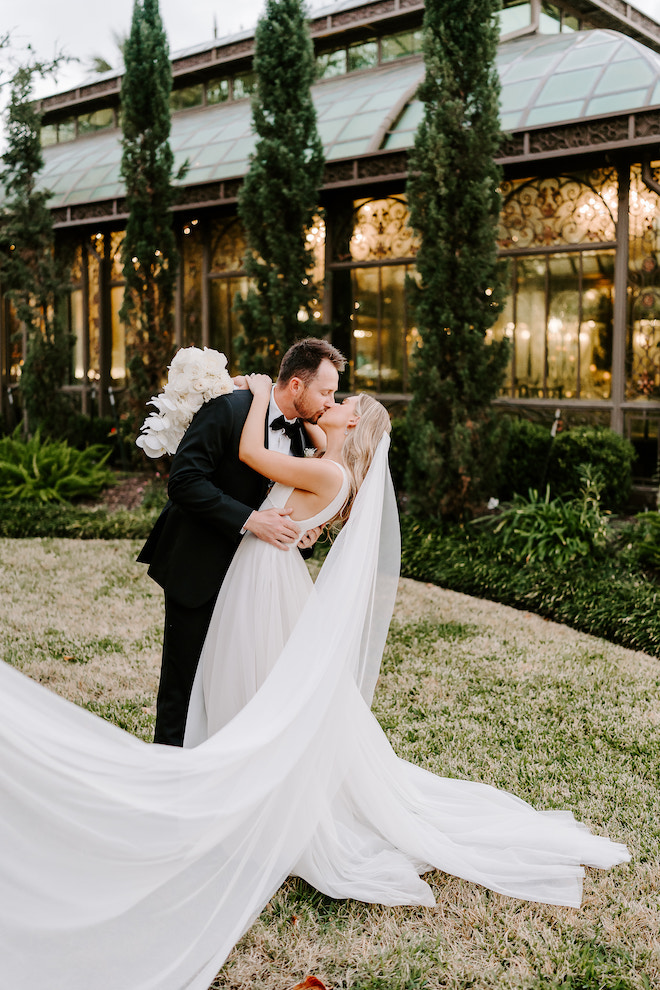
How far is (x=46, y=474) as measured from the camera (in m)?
11.6

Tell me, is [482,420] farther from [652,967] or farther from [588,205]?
[652,967]

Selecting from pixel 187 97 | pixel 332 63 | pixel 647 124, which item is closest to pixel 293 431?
pixel 647 124

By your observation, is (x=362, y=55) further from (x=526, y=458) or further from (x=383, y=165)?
(x=526, y=458)

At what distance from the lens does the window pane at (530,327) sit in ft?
34.7

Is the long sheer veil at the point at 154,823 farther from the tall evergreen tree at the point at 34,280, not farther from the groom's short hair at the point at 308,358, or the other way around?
the tall evergreen tree at the point at 34,280

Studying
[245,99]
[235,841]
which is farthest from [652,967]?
[245,99]

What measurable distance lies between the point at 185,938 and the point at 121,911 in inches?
9.4

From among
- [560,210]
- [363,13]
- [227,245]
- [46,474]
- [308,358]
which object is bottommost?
[46,474]

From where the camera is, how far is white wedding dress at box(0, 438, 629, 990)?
91.7 inches

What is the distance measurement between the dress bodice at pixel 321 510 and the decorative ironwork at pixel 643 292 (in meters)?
7.77

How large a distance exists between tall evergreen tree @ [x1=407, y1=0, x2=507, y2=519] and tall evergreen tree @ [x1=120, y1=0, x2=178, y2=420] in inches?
176

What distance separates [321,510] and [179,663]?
880 millimetres

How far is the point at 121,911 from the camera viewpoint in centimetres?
243

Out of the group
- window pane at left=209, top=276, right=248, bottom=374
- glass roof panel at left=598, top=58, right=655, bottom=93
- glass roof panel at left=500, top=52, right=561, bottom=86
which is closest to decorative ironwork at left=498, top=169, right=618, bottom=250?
glass roof panel at left=598, top=58, right=655, bottom=93
